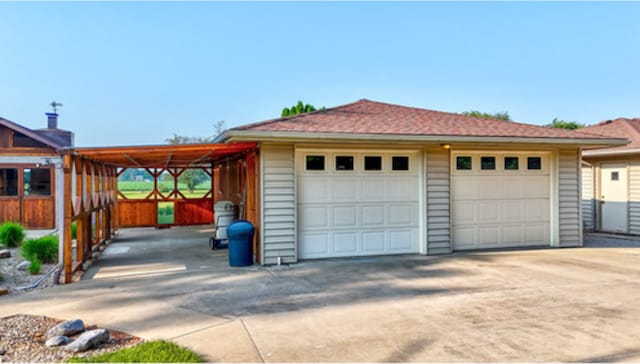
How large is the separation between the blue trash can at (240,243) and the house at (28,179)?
1112 centimetres

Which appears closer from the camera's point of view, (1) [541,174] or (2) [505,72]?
(1) [541,174]

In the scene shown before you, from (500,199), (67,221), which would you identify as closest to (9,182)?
(67,221)

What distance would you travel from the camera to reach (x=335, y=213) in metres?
8.93

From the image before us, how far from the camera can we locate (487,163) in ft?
33.1

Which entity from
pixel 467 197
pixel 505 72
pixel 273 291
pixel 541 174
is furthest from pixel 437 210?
pixel 505 72

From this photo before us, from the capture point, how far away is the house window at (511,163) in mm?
10203

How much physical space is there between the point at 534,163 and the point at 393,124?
390cm

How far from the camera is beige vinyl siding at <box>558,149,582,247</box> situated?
1032cm

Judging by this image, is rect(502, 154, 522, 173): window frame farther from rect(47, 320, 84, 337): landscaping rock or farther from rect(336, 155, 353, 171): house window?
rect(47, 320, 84, 337): landscaping rock

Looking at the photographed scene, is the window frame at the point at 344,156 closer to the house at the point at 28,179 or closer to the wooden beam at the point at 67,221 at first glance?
the wooden beam at the point at 67,221

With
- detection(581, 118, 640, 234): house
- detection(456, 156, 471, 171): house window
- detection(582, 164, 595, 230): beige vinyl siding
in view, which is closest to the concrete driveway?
detection(456, 156, 471, 171): house window

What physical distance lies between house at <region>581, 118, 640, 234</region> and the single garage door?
4.35 metres

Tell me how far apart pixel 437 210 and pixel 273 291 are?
473 cm

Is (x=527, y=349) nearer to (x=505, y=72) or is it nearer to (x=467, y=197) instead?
(x=467, y=197)
